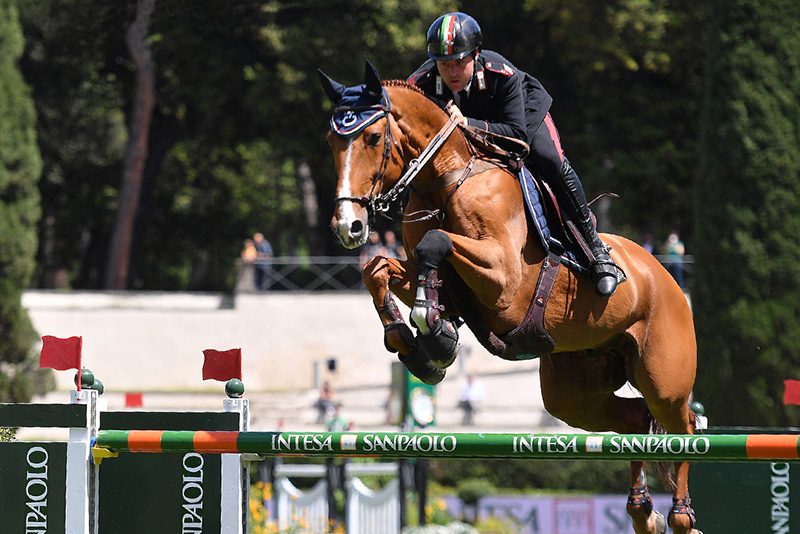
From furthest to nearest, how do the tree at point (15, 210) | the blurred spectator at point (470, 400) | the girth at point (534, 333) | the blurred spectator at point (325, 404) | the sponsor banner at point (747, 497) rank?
the blurred spectator at point (470, 400) < the blurred spectator at point (325, 404) < the tree at point (15, 210) < the sponsor banner at point (747, 497) < the girth at point (534, 333)

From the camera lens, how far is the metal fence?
Result: 20.5 m

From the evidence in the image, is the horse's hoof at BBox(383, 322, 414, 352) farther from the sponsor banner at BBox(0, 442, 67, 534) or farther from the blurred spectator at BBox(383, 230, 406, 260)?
the blurred spectator at BBox(383, 230, 406, 260)

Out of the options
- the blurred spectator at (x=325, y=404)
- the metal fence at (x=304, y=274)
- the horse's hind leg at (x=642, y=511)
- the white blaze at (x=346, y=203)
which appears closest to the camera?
the white blaze at (x=346, y=203)

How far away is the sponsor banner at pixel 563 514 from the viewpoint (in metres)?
12.7

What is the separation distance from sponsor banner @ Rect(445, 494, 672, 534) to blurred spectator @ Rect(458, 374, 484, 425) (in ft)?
17.0

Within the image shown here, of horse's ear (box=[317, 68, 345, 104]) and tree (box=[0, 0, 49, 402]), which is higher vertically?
tree (box=[0, 0, 49, 402])

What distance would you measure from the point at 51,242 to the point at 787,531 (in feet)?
81.7

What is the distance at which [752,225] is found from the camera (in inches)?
478

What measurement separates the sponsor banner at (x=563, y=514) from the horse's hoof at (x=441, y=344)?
9003mm

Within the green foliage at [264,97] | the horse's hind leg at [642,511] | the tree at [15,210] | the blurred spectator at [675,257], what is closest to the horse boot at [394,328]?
the horse's hind leg at [642,511]

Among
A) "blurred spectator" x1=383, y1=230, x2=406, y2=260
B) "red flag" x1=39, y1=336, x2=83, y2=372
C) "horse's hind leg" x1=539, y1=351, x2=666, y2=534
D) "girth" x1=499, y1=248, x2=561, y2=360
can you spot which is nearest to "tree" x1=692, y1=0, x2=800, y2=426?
"horse's hind leg" x1=539, y1=351, x2=666, y2=534

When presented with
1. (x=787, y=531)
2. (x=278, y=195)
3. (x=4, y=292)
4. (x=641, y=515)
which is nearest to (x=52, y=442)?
(x=641, y=515)

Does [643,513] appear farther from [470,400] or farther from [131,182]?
[131,182]

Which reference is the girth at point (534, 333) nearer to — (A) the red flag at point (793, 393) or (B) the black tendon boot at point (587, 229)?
(B) the black tendon boot at point (587, 229)
